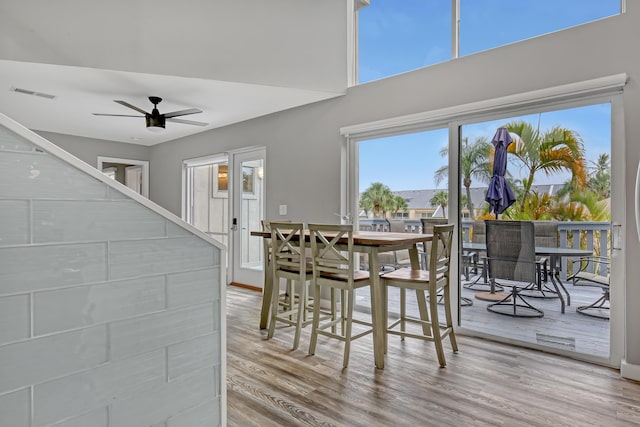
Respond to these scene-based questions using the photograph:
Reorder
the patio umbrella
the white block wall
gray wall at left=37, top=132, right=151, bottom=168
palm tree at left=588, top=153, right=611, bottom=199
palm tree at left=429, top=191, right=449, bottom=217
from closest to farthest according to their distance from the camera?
the white block wall < palm tree at left=588, top=153, right=611, bottom=199 < the patio umbrella < palm tree at left=429, top=191, right=449, bottom=217 < gray wall at left=37, top=132, right=151, bottom=168

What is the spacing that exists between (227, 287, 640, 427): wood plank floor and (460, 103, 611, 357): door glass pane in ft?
0.82

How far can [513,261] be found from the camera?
3.08 metres

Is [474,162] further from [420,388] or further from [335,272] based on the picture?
[420,388]

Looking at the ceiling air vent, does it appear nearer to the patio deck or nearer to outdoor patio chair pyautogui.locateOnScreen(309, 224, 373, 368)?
outdoor patio chair pyautogui.locateOnScreen(309, 224, 373, 368)

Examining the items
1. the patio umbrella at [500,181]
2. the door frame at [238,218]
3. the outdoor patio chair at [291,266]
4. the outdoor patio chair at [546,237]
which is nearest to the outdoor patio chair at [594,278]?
the outdoor patio chair at [546,237]

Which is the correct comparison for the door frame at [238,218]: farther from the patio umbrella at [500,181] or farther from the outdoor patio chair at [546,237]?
the outdoor patio chair at [546,237]

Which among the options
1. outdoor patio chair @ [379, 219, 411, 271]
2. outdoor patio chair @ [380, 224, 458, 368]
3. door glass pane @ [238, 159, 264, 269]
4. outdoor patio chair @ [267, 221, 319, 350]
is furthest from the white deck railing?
door glass pane @ [238, 159, 264, 269]

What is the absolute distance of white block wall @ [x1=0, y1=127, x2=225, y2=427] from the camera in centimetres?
85

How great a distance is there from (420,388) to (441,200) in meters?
1.76

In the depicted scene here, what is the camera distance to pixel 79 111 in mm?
4469

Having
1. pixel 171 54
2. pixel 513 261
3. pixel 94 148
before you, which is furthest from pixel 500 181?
pixel 94 148

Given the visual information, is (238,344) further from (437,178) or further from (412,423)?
(437,178)

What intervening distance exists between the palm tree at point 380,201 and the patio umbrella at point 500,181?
A: 836mm

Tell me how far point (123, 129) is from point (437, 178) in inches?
173
